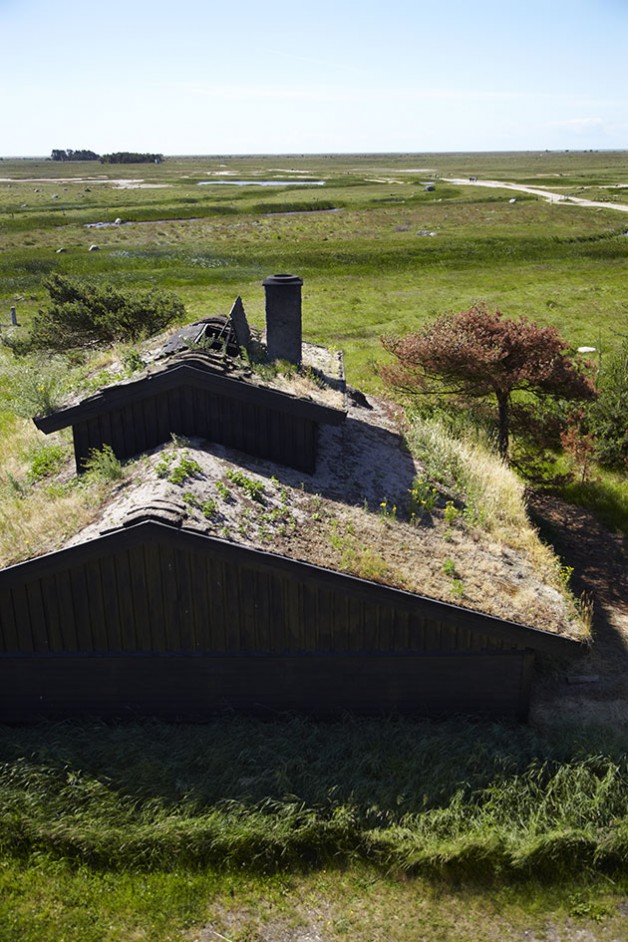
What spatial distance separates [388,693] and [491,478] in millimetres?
8797

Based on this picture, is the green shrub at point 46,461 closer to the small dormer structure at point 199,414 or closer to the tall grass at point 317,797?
the small dormer structure at point 199,414

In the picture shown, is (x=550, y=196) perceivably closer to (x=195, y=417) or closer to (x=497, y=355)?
(x=497, y=355)

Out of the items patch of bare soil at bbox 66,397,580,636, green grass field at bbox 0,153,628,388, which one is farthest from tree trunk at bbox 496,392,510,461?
green grass field at bbox 0,153,628,388

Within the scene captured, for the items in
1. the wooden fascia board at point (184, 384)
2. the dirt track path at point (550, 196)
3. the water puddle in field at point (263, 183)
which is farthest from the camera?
the water puddle in field at point (263, 183)

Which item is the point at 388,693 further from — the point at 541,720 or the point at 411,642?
the point at 541,720

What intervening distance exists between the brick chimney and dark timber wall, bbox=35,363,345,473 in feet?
10.9

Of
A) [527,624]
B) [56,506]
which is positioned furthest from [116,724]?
[527,624]

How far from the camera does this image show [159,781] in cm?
1202

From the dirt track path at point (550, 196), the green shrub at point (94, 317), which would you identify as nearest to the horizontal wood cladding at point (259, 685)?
the green shrub at point (94, 317)

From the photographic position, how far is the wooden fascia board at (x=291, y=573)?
1195 cm

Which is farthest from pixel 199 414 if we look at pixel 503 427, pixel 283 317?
pixel 503 427

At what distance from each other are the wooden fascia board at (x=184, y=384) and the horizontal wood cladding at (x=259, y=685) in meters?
A: 5.14

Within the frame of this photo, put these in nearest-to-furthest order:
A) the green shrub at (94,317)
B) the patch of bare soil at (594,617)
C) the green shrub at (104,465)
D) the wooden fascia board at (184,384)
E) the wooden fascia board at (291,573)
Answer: the wooden fascia board at (291,573), the patch of bare soil at (594,617), the green shrub at (104,465), the wooden fascia board at (184,384), the green shrub at (94,317)

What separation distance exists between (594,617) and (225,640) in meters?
10.0
